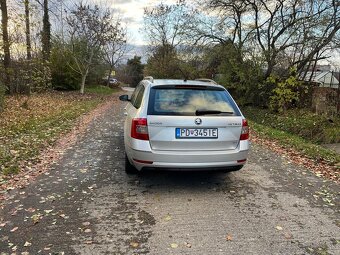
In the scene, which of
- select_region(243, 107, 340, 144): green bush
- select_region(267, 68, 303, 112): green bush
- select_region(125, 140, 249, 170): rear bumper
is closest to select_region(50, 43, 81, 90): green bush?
select_region(243, 107, 340, 144): green bush

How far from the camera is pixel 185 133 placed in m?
4.52

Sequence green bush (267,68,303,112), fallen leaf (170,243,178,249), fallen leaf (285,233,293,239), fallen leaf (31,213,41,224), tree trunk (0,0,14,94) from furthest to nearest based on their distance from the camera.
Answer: green bush (267,68,303,112) → tree trunk (0,0,14,94) → fallen leaf (31,213,41,224) → fallen leaf (285,233,293,239) → fallen leaf (170,243,178,249)

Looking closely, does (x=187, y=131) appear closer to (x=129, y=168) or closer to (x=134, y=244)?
(x=129, y=168)

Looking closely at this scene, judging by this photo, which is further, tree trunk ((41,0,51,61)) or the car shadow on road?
tree trunk ((41,0,51,61))

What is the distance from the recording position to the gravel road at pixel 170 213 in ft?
11.0

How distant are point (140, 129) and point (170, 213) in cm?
123

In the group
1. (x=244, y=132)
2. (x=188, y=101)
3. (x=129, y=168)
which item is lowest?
(x=129, y=168)

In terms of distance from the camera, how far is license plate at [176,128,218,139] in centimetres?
451

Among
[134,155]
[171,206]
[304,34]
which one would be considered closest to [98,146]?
[134,155]

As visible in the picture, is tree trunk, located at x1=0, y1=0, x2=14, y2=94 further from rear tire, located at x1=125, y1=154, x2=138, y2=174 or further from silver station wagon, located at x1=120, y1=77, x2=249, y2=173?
silver station wagon, located at x1=120, y1=77, x2=249, y2=173

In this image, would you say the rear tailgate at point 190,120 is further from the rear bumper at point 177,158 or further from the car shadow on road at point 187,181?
the car shadow on road at point 187,181

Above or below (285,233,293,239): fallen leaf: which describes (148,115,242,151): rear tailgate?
above

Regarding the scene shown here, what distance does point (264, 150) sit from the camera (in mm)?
8133

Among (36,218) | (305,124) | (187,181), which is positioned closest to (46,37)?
(305,124)
